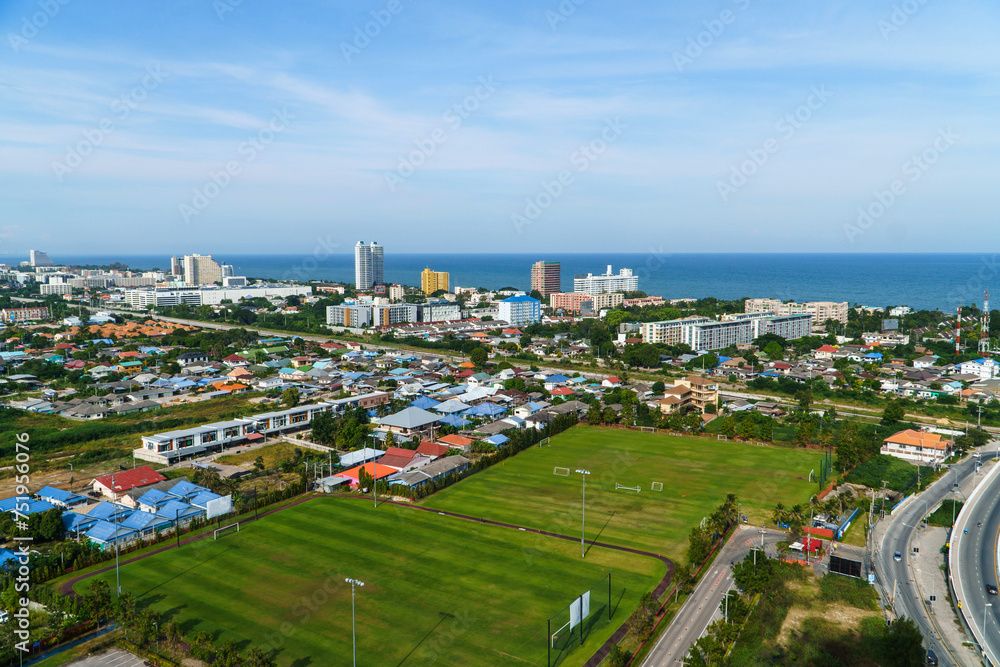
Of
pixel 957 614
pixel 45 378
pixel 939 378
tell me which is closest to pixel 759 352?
pixel 939 378

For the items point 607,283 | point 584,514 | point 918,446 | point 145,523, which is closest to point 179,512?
point 145,523

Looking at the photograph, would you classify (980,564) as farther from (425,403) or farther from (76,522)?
(76,522)

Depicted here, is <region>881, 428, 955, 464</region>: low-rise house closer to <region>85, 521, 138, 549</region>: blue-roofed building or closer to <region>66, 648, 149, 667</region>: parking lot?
<region>66, 648, 149, 667</region>: parking lot

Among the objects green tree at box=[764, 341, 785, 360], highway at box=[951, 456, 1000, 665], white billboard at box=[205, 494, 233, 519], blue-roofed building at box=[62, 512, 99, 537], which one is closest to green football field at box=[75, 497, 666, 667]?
white billboard at box=[205, 494, 233, 519]

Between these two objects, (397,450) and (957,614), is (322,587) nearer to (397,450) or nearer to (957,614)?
(397,450)

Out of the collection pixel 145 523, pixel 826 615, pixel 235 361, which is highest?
A: pixel 235 361
